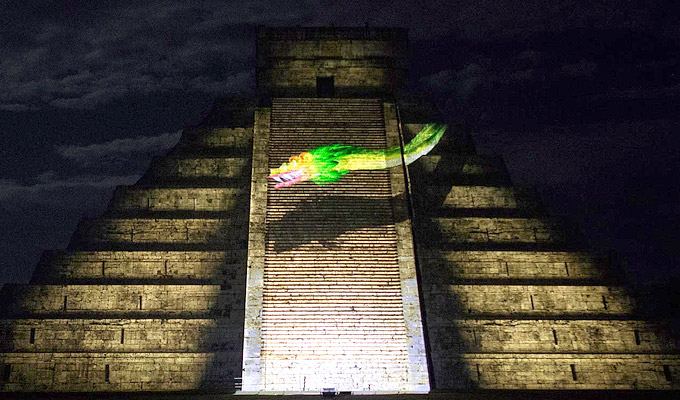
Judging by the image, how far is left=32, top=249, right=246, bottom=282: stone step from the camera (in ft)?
51.2

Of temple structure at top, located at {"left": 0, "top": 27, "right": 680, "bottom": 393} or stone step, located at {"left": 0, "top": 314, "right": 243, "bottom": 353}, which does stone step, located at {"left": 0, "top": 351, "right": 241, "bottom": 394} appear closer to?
temple structure at top, located at {"left": 0, "top": 27, "right": 680, "bottom": 393}

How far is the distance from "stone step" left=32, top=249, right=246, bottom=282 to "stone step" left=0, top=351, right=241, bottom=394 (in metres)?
2.20

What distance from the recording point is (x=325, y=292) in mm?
14484

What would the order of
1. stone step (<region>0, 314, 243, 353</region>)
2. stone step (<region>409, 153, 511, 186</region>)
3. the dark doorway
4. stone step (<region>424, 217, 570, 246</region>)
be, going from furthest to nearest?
the dark doorway
stone step (<region>409, 153, 511, 186</region>)
stone step (<region>424, 217, 570, 246</region>)
stone step (<region>0, 314, 243, 353</region>)

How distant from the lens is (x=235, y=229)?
16.6m

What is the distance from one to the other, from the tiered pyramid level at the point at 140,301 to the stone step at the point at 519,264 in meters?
5.49

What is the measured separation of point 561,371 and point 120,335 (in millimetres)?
10495

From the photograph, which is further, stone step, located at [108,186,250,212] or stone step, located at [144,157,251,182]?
stone step, located at [144,157,251,182]

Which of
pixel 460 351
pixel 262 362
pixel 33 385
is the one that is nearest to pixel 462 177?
pixel 460 351

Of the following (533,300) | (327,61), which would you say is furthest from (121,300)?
(327,61)

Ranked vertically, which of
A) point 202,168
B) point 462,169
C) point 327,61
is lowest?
point 462,169

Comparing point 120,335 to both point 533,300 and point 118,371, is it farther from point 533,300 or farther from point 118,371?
point 533,300

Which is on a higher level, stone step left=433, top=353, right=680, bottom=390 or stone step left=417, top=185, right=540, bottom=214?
stone step left=417, top=185, right=540, bottom=214

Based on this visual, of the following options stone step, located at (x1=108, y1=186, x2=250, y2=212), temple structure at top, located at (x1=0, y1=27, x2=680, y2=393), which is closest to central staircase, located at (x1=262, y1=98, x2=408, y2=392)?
temple structure at top, located at (x1=0, y1=27, x2=680, y2=393)
